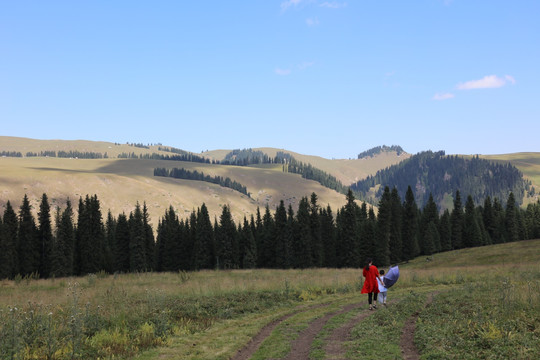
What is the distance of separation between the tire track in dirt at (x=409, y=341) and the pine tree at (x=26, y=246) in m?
70.2

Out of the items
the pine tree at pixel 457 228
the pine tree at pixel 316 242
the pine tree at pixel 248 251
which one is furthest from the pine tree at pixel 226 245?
the pine tree at pixel 457 228

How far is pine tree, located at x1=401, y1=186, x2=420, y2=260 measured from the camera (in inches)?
3615

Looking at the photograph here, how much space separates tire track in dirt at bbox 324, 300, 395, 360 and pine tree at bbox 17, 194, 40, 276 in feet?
223

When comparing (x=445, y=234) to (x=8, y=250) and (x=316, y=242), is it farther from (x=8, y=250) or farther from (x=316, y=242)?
(x=8, y=250)

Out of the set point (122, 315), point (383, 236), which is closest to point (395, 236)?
point (383, 236)

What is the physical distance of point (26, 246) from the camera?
6844 centimetres

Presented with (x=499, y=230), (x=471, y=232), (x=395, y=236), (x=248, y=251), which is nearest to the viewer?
(x=395, y=236)

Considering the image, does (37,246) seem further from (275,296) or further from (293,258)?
(275,296)

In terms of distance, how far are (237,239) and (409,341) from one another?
85.4 m

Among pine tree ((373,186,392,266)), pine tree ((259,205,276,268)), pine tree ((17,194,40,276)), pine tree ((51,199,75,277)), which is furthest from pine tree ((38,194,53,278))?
pine tree ((373,186,392,266))

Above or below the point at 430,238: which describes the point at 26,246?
above

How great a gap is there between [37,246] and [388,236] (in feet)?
222

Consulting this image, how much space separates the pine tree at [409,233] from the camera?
91.8m

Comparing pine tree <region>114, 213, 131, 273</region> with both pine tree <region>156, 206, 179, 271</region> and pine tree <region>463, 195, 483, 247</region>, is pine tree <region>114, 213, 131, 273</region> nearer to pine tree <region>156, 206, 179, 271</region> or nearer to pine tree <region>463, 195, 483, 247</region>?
pine tree <region>156, 206, 179, 271</region>
